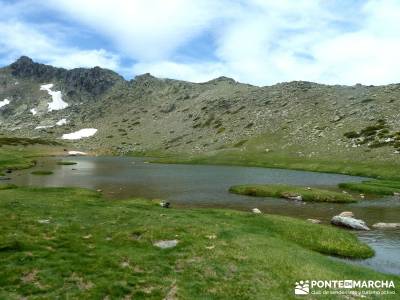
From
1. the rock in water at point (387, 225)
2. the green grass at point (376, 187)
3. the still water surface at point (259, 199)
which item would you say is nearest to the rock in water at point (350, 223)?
the still water surface at point (259, 199)

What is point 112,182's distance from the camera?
8288 cm

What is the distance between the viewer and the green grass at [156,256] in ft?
66.2

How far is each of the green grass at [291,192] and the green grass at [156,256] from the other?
24280 mm

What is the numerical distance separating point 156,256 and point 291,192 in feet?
143

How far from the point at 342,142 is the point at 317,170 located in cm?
2529

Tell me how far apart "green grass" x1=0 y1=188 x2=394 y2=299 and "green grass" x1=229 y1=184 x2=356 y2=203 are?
79.7ft

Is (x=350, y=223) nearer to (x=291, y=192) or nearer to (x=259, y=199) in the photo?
(x=259, y=199)

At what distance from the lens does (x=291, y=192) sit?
6450 cm

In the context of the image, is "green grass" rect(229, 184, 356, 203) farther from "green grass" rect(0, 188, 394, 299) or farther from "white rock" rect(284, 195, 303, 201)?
"green grass" rect(0, 188, 394, 299)

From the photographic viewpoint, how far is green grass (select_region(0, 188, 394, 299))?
20.2m

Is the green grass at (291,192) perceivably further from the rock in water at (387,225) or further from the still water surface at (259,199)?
the rock in water at (387,225)

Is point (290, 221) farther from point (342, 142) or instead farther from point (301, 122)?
point (301, 122)

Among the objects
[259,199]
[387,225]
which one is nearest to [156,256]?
[387,225]

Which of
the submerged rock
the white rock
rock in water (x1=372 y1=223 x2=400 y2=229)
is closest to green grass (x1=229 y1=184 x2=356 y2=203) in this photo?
the submerged rock
